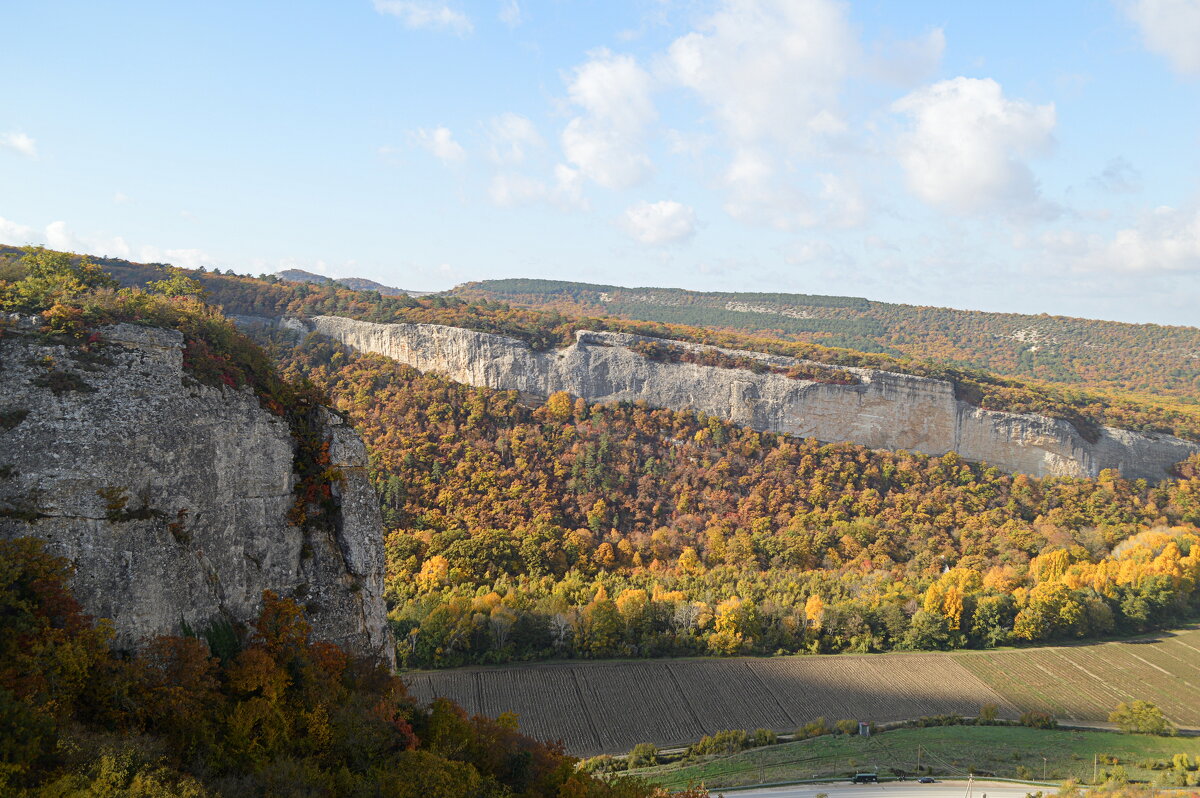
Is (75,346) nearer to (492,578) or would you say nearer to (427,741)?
(427,741)

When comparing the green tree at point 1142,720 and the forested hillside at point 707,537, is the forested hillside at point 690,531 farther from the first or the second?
the green tree at point 1142,720

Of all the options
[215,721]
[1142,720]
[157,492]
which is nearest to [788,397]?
[1142,720]

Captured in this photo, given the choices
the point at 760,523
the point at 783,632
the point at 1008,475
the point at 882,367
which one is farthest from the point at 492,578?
the point at 1008,475

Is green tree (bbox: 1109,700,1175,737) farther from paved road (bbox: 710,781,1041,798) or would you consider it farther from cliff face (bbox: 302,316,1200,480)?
cliff face (bbox: 302,316,1200,480)

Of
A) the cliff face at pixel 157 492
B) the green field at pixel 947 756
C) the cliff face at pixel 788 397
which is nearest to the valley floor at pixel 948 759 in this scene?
the green field at pixel 947 756

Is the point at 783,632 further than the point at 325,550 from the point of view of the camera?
Yes

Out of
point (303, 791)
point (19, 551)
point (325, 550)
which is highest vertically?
point (19, 551)

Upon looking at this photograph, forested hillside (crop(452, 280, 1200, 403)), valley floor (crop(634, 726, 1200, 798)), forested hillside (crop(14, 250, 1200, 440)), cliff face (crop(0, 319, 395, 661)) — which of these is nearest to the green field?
valley floor (crop(634, 726, 1200, 798))

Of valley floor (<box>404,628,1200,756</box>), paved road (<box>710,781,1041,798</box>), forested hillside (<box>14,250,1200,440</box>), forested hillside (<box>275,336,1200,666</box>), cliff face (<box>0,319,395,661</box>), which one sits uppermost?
forested hillside (<box>14,250,1200,440</box>)
